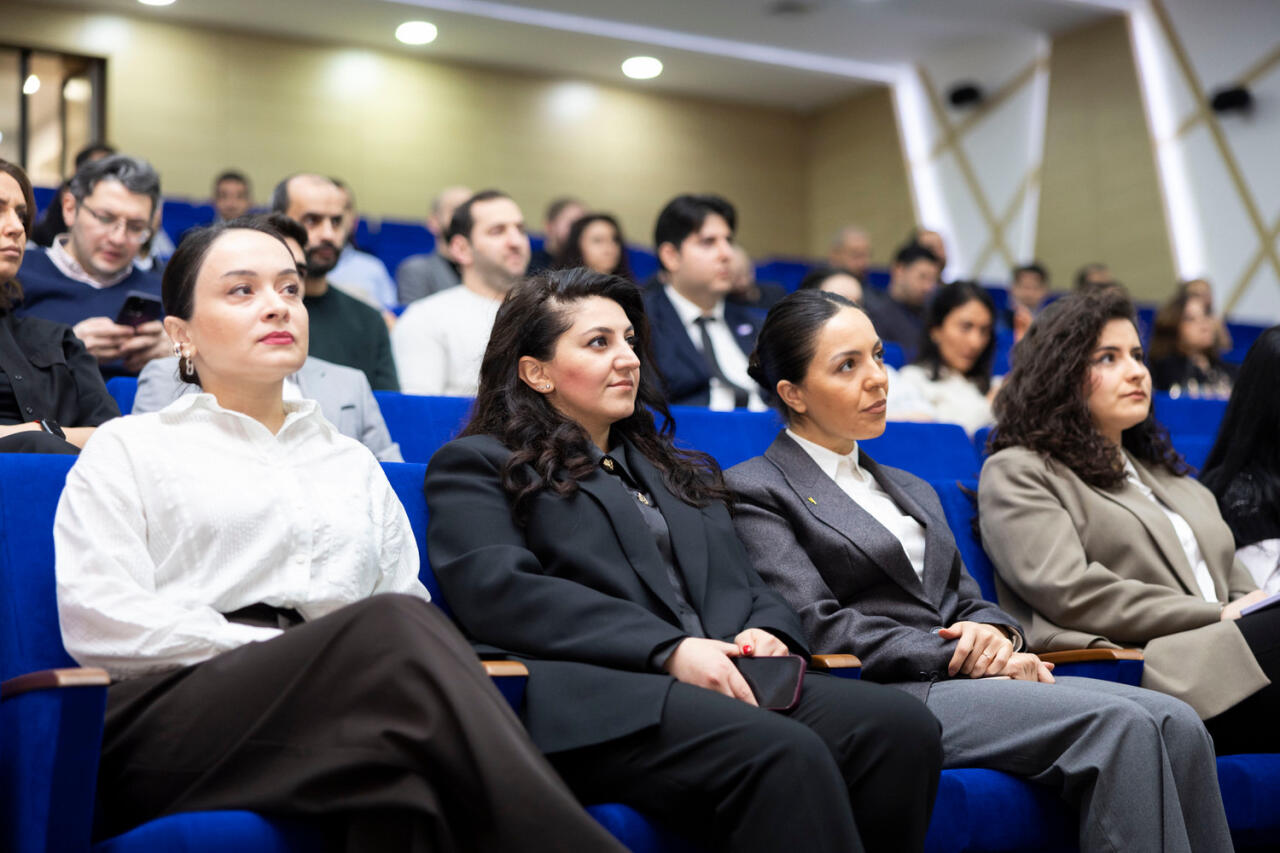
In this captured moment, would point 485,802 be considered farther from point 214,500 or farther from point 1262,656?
point 1262,656

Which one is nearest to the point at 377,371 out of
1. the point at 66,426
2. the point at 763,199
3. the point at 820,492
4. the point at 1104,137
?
the point at 66,426

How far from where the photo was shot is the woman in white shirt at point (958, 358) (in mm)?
3236

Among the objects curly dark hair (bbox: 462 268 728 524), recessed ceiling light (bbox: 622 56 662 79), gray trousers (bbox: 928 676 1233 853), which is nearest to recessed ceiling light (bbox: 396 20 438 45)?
recessed ceiling light (bbox: 622 56 662 79)

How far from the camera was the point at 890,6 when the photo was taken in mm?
6602

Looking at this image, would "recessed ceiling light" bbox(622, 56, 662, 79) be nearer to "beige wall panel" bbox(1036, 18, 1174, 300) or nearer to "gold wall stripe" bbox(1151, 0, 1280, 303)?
"beige wall panel" bbox(1036, 18, 1174, 300)

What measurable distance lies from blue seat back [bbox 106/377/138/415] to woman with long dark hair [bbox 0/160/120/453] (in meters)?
0.12

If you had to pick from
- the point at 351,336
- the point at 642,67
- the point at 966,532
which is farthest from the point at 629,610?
the point at 642,67

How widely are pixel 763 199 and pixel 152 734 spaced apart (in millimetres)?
7198

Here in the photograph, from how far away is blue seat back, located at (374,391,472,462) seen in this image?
7.60ft

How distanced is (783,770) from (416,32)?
6.06 metres

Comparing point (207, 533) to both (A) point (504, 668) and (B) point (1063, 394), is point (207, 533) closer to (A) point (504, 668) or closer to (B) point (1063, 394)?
(A) point (504, 668)

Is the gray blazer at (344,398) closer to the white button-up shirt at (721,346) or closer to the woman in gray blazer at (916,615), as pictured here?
the woman in gray blazer at (916,615)

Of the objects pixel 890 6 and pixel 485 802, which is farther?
pixel 890 6

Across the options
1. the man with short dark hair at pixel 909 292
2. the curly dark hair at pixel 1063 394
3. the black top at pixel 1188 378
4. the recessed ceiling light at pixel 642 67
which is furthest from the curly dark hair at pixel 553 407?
the recessed ceiling light at pixel 642 67
